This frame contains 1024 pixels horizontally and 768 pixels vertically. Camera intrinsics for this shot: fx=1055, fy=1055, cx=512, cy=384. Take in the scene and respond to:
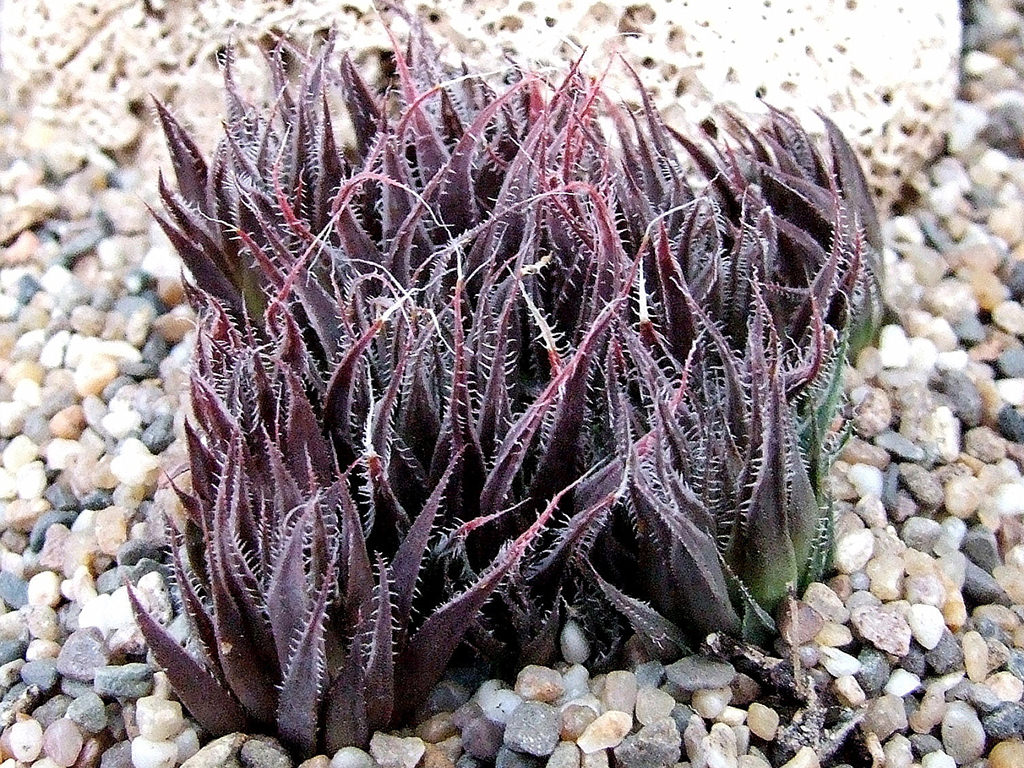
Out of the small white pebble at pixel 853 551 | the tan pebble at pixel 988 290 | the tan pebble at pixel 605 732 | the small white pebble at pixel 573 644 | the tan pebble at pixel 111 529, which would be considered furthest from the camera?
the tan pebble at pixel 988 290

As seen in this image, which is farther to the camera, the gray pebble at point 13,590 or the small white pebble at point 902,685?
the gray pebble at point 13,590

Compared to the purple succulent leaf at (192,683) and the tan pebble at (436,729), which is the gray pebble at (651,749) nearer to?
the tan pebble at (436,729)

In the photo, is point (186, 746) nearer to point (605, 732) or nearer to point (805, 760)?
point (605, 732)

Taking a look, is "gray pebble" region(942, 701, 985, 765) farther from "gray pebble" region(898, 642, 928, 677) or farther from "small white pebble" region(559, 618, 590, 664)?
"small white pebble" region(559, 618, 590, 664)

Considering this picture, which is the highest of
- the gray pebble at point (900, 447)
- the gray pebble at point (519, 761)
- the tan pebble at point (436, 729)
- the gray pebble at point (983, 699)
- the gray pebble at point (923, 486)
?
the tan pebble at point (436, 729)

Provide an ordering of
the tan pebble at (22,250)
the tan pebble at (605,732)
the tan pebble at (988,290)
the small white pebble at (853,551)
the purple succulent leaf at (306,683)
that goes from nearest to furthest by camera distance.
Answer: the purple succulent leaf at (306,683), the tan pebble at (605,732), the small white pebble at (853,551), the tan pebble at (988,290), the tan pebble at (22,250)

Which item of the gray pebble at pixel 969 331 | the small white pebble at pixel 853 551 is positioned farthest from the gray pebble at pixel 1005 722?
the gray pebble at pixel 969 331

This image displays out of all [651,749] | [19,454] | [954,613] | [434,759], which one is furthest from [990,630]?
[19,454]

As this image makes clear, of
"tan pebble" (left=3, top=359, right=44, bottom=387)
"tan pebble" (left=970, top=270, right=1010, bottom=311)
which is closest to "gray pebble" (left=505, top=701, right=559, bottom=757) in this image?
"tan pebble" (left=3, top=359, right=44, bottom=387)
